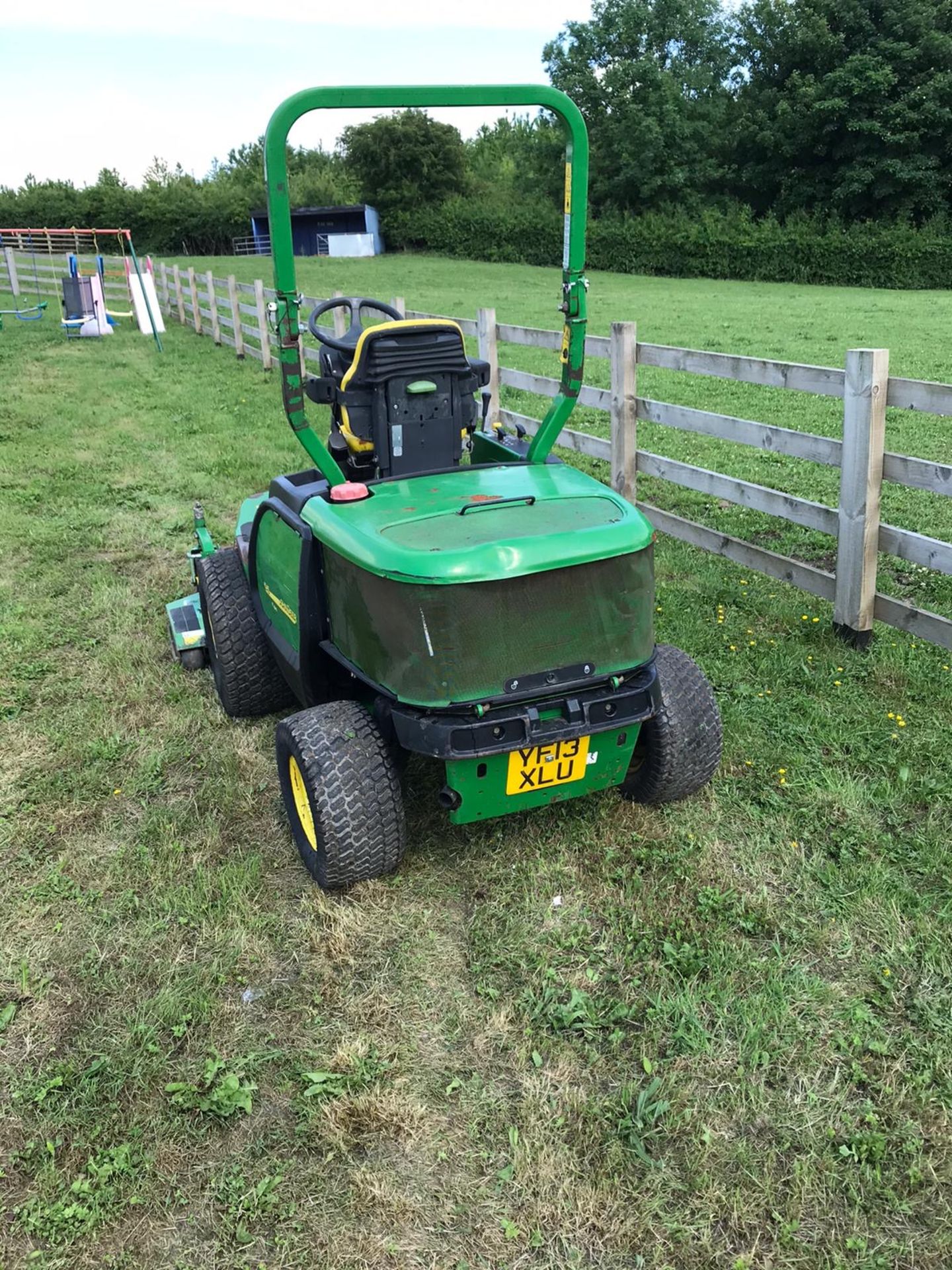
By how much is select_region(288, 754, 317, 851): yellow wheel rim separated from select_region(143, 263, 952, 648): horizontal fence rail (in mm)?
1377

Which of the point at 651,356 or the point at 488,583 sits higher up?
the point at 651,356

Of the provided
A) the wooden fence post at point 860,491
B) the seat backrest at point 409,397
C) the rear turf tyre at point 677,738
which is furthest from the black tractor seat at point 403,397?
the wooden fence post at point 860,491

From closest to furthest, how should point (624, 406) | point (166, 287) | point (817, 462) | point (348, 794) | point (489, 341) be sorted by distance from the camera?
point (348, 794), point (817, 462), point (624, 406), point (489, 341), point (166, 287)

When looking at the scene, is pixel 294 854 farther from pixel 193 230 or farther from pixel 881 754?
pixel 193 230

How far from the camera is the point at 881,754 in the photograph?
3.78m

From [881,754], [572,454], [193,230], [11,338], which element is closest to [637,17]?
[193,230]

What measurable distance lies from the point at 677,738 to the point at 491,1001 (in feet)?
3.49

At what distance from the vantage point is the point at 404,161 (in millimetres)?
51281

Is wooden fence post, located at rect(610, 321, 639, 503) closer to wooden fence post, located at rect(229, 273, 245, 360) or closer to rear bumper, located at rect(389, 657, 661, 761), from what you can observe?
rear bumper, located at rect(389, 657, 661, 761)

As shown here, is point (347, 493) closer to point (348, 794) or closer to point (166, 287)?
point (348, 794)

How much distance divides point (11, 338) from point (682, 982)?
17383mm

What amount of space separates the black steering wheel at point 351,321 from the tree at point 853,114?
37.3 metres

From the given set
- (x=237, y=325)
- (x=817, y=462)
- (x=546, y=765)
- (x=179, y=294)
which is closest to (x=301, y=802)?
(x=546, y=765)

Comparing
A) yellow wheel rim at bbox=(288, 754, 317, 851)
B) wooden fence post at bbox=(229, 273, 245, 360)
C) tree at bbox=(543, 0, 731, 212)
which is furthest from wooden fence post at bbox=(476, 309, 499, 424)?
tree at bbox=(543, 0, 731, 212)
